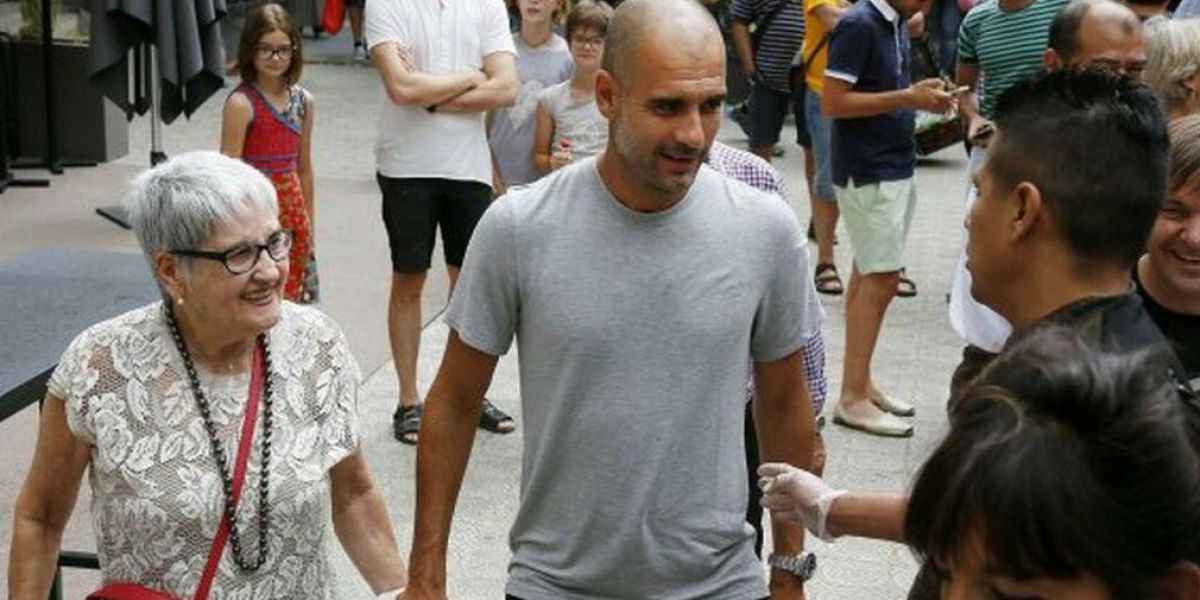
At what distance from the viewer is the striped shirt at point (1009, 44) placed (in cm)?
742

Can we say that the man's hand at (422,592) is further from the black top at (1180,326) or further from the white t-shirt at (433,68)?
the white t-shirt at (433,68)

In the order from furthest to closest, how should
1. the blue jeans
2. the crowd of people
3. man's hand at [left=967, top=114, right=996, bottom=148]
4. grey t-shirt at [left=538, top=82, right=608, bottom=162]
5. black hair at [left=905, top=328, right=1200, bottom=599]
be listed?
1. the blue jeans
2. grey t-shirt at [left=538, top=82, right=608, bottom=162]
3. man's hand at [left=967, top=114, right=996, bottom=148]
4. the crowd of people
5. black hair at [left=905, top=328, right=1200, bottom=599]

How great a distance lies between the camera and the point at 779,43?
10367mm

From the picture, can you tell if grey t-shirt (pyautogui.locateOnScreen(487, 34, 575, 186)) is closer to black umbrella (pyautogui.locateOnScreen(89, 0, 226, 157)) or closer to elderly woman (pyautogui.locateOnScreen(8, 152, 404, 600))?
black umbrella (pyautogui.locateOnScreen(89, 0, 226, 157))

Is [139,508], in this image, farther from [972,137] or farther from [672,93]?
[972,137]

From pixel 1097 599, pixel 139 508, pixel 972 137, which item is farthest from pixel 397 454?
pixel 1097 599

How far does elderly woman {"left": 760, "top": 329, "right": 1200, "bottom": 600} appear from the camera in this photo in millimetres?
1683

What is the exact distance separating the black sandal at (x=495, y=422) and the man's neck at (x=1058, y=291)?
4.37 metres

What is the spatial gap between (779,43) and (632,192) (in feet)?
23.6

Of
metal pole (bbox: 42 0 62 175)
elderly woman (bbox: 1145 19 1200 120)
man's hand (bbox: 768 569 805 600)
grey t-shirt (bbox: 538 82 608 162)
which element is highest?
elderly woman (bbox: 1145 19 1200 120)

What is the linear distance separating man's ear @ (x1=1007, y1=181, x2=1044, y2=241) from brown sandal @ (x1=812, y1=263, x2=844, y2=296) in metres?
6.58

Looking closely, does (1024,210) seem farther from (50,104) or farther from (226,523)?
(50,104)

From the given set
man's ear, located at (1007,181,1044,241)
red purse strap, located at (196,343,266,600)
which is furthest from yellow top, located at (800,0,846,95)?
man's ear, located at (1007,181,1044,241)

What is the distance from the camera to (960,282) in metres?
4.76
